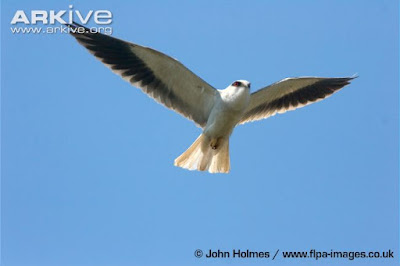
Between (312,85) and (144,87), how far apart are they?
2548 mm

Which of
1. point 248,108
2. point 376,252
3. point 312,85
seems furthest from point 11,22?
point 376,252

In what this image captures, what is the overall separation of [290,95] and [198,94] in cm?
148

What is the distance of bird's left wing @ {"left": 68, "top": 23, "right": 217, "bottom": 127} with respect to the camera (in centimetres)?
923

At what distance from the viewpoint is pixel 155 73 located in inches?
375

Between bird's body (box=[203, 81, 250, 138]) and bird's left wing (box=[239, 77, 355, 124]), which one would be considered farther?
bird's left wing (box=[239, 77, 355, 124])

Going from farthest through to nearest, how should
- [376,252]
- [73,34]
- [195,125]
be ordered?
[195,125] → [73,34] → [376,252]

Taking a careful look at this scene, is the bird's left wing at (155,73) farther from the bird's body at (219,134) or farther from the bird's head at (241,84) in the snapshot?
the bird's head at (241,84)

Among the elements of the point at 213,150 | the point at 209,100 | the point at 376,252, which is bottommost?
the point at 376,252

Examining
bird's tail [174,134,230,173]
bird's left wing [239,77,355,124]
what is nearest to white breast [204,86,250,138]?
bird's tail [174,134,230,173]

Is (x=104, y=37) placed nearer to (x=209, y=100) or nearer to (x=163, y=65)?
(x=163, y=65)

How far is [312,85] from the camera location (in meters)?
10.1

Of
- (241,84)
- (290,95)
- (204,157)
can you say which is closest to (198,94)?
(241,84)

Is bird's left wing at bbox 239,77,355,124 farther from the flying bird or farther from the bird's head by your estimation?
the bird's head

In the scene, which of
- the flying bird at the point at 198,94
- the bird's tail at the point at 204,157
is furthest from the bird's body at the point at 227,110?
the bird's tail at the point at 204,157
